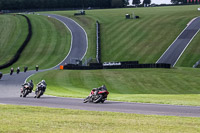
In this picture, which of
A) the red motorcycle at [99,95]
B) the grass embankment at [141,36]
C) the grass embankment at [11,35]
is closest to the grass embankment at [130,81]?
the red motorcycle at [99,95]

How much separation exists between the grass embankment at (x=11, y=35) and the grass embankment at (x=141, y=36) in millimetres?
16542

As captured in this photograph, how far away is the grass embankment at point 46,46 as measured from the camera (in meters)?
89.8

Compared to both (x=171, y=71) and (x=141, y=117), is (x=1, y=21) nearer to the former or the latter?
(x=171, y=71)

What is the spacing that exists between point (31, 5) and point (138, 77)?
138 meters

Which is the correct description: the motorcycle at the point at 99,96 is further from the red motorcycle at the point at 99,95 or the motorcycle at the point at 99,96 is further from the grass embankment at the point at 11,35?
the grass embankment at the point at 11,35

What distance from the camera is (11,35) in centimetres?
10900

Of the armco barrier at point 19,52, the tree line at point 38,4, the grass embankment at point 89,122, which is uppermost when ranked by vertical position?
the grass embankment at point 89,122

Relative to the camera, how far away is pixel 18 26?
116m

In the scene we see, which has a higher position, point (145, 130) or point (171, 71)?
point (145, 130)

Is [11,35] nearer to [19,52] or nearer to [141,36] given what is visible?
[19,52]

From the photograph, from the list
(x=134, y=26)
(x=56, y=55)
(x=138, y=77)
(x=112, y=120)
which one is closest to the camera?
(x=112, y=120)

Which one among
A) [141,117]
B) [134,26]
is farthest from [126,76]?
[134,26]

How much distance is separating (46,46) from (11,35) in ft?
40.6

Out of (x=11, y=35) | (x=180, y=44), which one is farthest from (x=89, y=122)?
(x=11, y=35)
